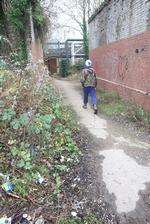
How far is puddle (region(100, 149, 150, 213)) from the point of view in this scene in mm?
5012

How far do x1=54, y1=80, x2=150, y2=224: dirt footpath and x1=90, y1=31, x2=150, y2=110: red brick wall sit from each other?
178 cm

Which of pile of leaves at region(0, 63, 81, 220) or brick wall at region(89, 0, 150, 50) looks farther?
brick wall at region(89, 0, 150, 50)

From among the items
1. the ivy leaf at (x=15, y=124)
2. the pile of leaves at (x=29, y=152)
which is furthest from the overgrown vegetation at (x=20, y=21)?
the ivy leaf at (x=15, y=124)

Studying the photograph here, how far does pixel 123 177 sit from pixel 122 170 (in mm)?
288

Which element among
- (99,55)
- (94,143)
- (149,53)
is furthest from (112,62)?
(94,143)

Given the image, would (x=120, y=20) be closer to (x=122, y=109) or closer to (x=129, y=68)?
(x=129, y=68)

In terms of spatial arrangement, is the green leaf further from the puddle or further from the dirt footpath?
the puddle

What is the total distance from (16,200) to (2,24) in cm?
1166

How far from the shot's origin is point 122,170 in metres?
5.99

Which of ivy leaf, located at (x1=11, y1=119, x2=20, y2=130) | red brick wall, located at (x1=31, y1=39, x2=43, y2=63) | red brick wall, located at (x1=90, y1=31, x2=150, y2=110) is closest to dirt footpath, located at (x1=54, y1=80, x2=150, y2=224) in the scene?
ivy leaf, located at (x1=11, y1=119, x2=20, y2=130)

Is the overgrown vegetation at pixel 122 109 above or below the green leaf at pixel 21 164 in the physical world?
below

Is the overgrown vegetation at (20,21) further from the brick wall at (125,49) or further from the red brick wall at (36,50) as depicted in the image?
the brick wall at (125,49)

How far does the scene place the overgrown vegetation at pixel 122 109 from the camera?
9047mm

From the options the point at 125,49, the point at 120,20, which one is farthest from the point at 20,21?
the point at 125,49
